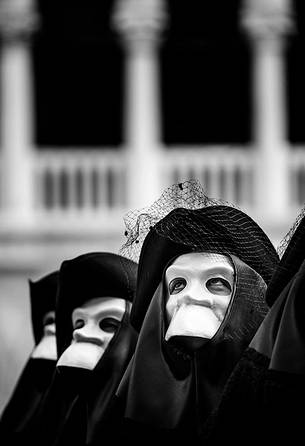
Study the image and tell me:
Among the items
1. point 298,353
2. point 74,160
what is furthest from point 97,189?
point 298,353

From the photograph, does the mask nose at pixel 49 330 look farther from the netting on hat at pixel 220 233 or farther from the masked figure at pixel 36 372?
the netting on hat at pixel 220 233

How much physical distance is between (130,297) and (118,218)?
8.78m

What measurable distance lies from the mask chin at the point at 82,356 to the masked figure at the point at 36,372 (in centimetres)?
60

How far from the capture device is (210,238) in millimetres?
4727

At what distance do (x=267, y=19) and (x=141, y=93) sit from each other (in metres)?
1.21

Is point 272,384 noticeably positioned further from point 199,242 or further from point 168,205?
point 168,205

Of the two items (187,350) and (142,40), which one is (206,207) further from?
(142,40)

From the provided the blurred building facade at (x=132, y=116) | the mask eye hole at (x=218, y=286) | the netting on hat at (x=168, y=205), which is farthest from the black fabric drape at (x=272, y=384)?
the blurred building facade at (x=132, y=116)

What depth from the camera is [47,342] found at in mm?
5770

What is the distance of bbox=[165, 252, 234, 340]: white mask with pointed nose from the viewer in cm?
446

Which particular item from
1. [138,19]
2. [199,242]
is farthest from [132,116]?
[199,242]

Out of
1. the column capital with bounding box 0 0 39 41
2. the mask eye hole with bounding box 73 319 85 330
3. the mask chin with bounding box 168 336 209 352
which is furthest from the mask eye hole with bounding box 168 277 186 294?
the column capital with bounding box 0 0 39 41

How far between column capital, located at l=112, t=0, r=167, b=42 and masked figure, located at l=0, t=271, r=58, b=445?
355 inches

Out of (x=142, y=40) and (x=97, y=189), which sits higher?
(x=142, y=40)
